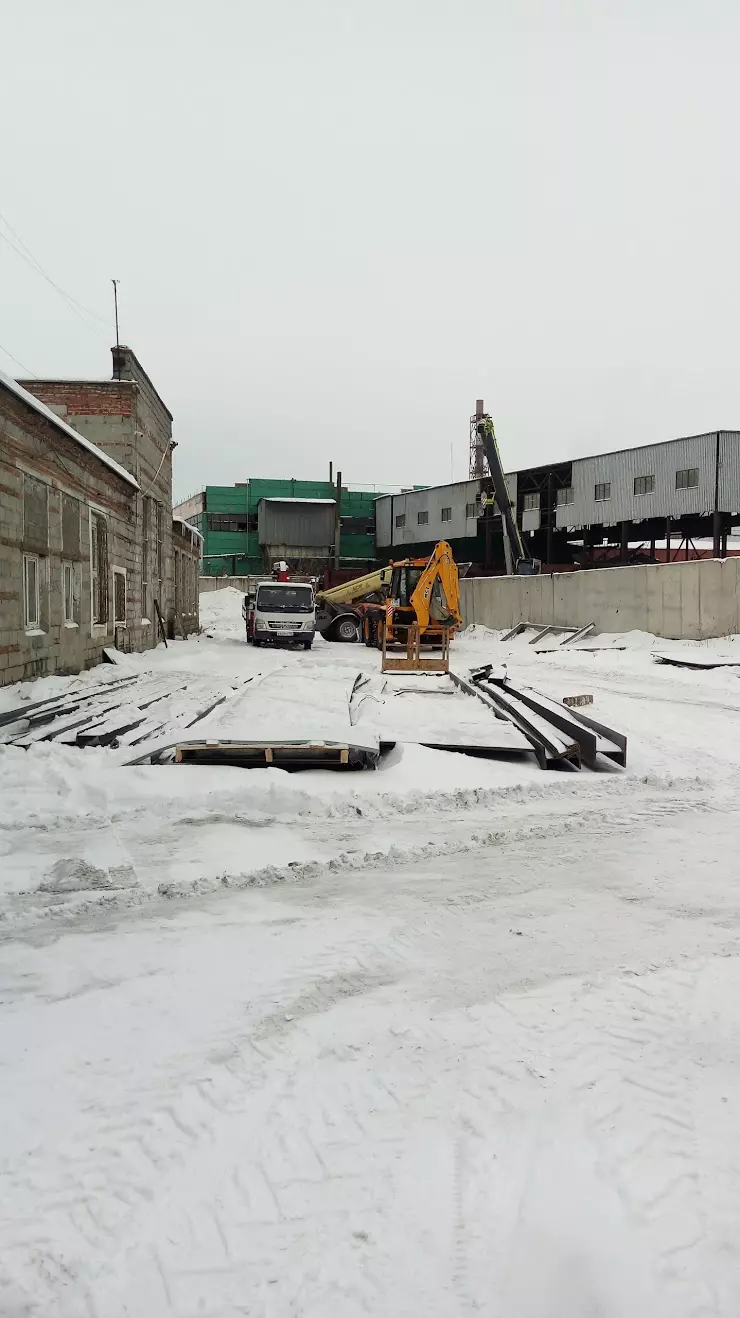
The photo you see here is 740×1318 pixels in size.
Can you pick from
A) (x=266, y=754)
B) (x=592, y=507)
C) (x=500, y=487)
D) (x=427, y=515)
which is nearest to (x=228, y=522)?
(x=427, y=515)

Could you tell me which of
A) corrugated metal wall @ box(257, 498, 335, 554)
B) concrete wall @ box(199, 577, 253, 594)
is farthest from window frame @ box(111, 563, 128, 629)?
corrugated metal wall @ box(257, 498, 335, 554)

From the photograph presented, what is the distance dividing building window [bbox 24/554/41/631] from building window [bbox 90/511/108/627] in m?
3.21

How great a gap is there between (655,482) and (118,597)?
23.6 m

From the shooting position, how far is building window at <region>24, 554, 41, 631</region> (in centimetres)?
1206

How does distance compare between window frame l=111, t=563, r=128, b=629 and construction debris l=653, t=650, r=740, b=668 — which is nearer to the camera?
Answer: construction debris l=653, t=650, r=740, b=668

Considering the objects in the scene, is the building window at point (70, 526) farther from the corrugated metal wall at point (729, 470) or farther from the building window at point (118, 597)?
the corrugated metal wall at point (729, 470)

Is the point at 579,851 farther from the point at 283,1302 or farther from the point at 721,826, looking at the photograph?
the point at 283,1302

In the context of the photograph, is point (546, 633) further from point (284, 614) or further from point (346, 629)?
point (284, 614)

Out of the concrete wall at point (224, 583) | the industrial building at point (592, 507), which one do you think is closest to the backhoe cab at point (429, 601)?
the industrial building at point (592, 507)

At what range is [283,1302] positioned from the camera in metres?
1.88

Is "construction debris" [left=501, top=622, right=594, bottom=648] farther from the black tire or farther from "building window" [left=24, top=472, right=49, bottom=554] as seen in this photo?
"building window" [left=24, top=472, right=49, bottom=554]

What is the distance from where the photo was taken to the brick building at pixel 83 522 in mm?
11445

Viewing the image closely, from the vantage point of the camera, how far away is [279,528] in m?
50.5

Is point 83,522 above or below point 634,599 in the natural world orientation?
above
